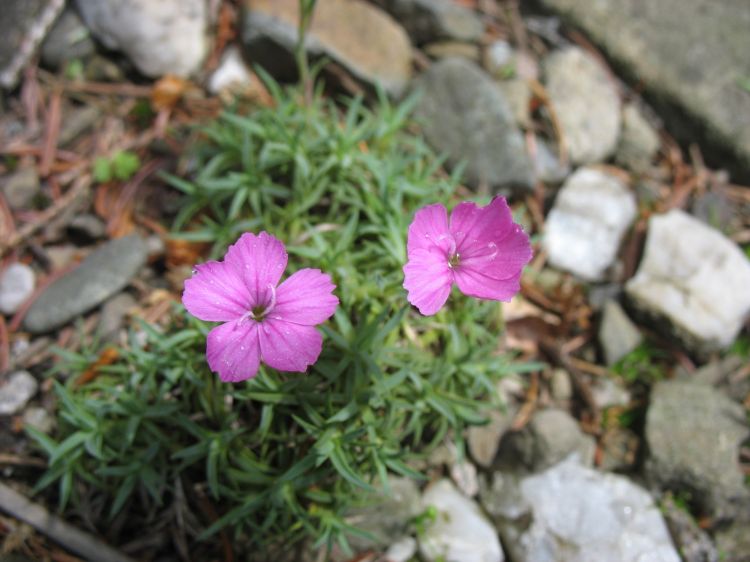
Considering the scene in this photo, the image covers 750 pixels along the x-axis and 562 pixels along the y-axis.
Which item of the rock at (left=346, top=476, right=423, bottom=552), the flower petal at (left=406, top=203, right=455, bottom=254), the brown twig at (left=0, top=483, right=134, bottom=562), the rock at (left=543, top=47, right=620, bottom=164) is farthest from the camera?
the rock at (left=543, top=47, right=620, bottom=164)

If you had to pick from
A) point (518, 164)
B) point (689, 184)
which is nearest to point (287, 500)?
point (518, 164)

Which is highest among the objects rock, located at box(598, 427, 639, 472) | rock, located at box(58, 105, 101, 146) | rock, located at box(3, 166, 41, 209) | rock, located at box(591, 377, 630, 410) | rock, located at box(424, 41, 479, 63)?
rock, located at box(424, 41, 479, 63)

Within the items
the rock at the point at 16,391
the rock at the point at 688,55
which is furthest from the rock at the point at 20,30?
the rock at the point at 688,55

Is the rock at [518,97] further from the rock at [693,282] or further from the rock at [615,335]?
the rock at [615,335]

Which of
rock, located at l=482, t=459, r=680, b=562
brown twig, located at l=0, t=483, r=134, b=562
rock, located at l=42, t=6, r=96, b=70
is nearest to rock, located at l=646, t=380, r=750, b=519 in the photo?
rock, located at l=482, t=459, r=680, b=562

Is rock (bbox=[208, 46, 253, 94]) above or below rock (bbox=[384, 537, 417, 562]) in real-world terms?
above

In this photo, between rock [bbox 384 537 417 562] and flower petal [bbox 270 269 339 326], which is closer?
flower petal [bbox 270 269 339 326]

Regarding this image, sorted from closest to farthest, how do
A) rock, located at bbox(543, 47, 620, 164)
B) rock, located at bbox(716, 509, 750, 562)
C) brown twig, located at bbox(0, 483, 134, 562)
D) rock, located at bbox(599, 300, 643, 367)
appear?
1. brown twig, located at bbox(0, 483, 134, 562)
2. rock, located at bbox(716, 509, 750, 562)
3. rock, located at bbox(599, 300, 643, 367)
4. rock, located at bbox(543, 47, 620, 164)

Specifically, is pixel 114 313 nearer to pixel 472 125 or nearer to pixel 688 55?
pixel 472 125

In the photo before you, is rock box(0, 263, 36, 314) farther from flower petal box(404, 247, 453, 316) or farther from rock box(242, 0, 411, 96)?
flower petal box(404, 247, 453, 316)
